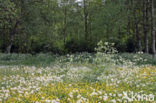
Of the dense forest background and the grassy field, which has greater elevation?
the dense forest background

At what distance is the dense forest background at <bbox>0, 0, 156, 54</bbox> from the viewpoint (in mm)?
24453

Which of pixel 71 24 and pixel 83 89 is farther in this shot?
pixel 71 24

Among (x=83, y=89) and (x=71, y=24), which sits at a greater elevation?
(x=71, y=24)

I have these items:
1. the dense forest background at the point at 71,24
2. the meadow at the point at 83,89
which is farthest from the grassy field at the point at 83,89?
the dense forest background at the point at 71,24

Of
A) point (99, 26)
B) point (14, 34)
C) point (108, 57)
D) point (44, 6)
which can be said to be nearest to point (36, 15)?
point (44, 6)

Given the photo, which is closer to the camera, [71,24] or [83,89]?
[83,89]

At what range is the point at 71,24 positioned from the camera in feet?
116

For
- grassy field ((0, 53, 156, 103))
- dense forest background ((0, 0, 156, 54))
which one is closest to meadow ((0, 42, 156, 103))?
grassy field ((0, 53, 156, 103))

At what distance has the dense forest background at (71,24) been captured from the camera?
2445cm

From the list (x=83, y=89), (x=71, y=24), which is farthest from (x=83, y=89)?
(x=71, y=24)

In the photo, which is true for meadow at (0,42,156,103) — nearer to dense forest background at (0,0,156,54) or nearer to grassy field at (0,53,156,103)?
grassy field at (0,53,156,103)

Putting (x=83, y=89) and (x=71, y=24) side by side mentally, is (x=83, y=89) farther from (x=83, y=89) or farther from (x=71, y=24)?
(x=71, y=24)

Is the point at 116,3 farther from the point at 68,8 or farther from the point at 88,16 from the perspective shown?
the point at 68,8

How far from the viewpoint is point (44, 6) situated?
25.0 m
